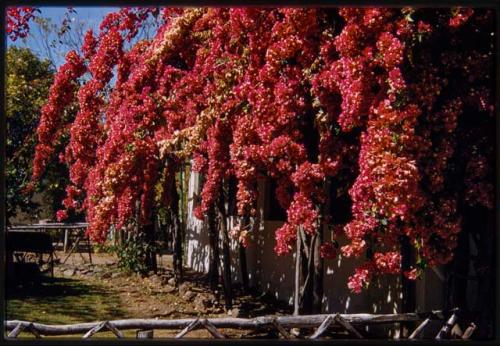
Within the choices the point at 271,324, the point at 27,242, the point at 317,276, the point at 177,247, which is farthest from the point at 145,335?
the point at 27,242

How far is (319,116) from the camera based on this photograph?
5227 millimetres

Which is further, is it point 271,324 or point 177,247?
point 177,247

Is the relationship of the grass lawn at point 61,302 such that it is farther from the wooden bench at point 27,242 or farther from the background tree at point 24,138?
the background tree at point 24,138

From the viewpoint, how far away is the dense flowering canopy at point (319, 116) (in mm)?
4453

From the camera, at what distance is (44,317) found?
26.6ft

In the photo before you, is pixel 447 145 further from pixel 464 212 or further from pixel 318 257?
pixel 318 257

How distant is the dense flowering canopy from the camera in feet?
A: 14.6

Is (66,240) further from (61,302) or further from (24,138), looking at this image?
(61,302)

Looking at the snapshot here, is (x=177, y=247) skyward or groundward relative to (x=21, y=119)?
groundward

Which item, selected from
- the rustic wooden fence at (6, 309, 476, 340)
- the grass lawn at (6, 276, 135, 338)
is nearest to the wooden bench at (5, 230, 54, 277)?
the grass lawn at (6, 276, 135, 338)

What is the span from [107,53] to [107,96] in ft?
1.82

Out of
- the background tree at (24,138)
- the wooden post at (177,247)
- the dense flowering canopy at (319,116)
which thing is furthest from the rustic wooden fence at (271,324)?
the wooden post at (177,247)

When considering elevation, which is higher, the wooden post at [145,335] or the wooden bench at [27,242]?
the wooden bench at [27,242]
